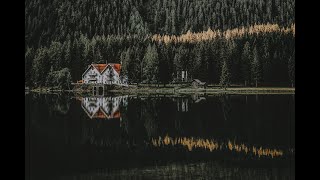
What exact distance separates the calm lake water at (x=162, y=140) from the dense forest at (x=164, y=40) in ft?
33.5

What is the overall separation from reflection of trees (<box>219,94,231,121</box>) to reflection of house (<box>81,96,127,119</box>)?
6.92 metres

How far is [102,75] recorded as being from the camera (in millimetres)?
52531

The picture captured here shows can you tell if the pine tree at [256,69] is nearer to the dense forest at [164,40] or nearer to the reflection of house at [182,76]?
the dense forest at [164,40]

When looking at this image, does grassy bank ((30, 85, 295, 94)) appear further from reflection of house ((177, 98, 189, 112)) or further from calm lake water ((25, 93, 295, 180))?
calm lake water ((25, 93, 295, 180))

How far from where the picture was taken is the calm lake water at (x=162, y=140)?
759 inches

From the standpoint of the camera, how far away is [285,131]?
2827cm

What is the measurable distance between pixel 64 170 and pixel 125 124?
39.1ft

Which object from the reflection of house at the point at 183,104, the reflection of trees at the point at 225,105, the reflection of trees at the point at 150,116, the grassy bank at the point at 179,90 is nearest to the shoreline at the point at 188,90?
the grassy bank at the point at 179,90

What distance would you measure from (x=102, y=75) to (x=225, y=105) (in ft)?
54.6

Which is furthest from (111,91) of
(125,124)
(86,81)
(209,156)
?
(209,156)

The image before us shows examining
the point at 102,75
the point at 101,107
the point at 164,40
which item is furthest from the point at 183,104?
the point at 164,40

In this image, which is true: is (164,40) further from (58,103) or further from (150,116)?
(150,116)

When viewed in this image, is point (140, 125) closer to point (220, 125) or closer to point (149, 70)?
point (220, 125)

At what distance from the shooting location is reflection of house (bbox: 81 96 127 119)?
35688mm
